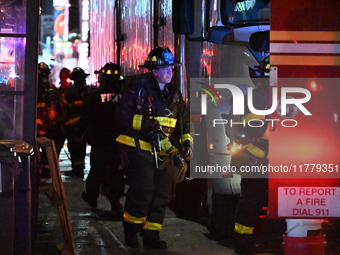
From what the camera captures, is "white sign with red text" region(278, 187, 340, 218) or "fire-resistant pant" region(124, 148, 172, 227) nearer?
"white sign with red text" region(278, 187, 340, 218)

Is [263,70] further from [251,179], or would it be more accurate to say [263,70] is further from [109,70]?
[109,70]

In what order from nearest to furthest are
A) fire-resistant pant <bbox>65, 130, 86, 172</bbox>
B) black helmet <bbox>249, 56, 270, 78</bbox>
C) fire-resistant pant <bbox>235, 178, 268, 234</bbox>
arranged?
1. black helmet <bbox>249, 56, 270, 78</bbox>
2. fire-resistant pant <bbox>235, 178, 268, 234</bbox>
3. fire-resistant pant <bbox>65, 130, 86, 172</bbox>

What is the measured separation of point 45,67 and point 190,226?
567 cm

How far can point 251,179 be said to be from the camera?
6.59 meters

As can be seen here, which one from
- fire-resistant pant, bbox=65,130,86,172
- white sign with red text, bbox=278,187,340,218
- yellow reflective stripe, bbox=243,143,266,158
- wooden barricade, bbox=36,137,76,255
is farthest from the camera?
fire-resistant pant, bbox=65,130,86,172

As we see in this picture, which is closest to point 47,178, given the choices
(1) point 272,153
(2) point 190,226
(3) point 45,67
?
(3) point 45,67

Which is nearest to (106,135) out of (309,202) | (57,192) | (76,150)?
(57,192)

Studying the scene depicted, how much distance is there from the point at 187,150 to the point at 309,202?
261cm

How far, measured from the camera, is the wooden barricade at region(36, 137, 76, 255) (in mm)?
6125

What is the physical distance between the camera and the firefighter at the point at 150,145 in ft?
22.9

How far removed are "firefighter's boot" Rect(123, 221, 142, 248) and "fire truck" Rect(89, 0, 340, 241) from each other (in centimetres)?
83

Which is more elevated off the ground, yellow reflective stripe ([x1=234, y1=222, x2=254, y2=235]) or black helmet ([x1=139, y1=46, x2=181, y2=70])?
black helmet ([x1=139, y1=46, x2=181, y2=70])

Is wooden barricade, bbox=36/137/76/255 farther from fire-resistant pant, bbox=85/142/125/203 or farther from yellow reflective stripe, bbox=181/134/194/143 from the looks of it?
fire-resistant pant, bbox=85/142/125/203

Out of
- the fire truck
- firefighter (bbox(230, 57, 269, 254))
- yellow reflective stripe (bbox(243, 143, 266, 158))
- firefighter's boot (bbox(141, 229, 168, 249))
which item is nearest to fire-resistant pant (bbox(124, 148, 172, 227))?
firefighter's boot (bbox(141, 229, 168, 249))
